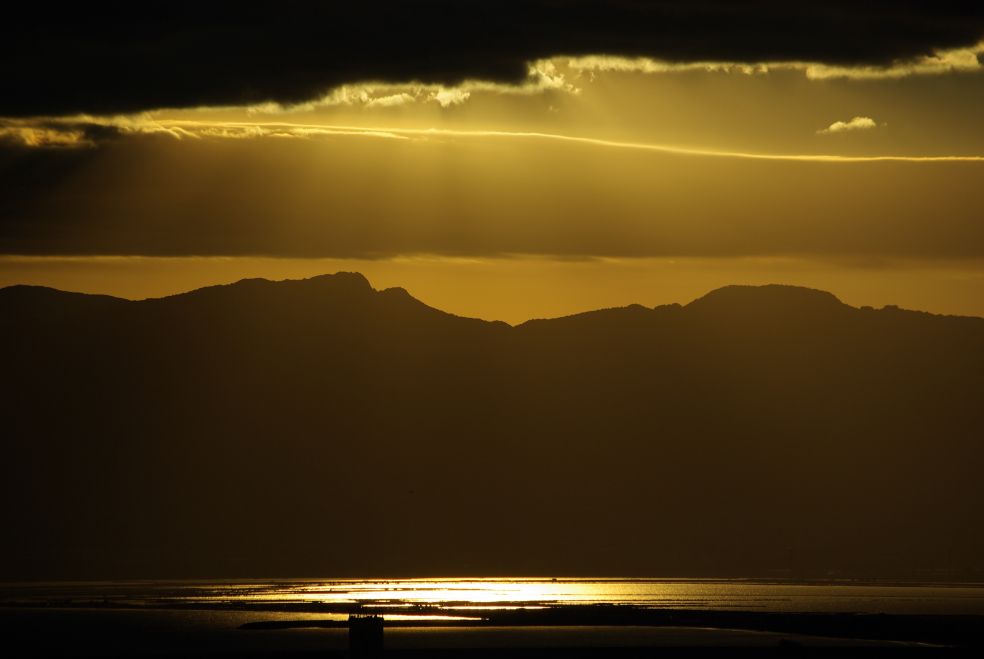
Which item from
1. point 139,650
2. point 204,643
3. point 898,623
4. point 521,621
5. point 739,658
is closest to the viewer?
point 739,658

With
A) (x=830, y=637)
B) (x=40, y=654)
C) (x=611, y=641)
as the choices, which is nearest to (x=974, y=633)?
(x=830, y=637)

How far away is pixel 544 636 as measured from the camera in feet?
544

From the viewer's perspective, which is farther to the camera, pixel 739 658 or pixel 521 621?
pixel 521 621

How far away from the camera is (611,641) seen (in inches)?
6029

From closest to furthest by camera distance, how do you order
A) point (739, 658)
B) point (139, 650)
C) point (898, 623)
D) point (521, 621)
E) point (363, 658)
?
point (363, 658), point (739, 658), point (139, 650), point (898, 623), point (521, 621)

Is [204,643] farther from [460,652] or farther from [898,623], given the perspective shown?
[898,623]

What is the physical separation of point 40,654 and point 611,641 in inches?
1932

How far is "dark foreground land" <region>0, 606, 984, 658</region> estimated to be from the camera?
5059 inches

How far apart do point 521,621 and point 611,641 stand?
127ft

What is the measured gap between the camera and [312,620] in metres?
192

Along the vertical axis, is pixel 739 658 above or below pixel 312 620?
below

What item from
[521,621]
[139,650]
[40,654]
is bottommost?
[40,654]

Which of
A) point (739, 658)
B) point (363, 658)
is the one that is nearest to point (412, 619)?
point (739, 658)

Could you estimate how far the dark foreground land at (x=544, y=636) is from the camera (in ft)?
422
